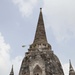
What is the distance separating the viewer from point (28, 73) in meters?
45.0

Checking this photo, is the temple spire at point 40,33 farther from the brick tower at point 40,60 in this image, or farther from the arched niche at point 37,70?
the arched niche at point 37,70

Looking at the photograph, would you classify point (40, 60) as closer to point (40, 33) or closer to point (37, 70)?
point (37, 70)

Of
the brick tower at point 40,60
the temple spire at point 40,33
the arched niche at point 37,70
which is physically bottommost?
the arched niche at point 37,70

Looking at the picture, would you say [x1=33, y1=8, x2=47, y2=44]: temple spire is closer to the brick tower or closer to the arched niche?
the brick tower

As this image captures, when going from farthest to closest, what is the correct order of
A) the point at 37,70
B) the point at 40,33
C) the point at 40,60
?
the point at 40,33 → the point at 40,60 → the point at 37,70

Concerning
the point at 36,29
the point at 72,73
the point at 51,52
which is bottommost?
the point at 72,73

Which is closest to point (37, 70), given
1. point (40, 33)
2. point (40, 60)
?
point (40, 60)

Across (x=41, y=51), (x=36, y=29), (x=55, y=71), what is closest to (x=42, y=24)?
(x=36, y=29)

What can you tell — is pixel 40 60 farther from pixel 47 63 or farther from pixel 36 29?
pixel 36 29

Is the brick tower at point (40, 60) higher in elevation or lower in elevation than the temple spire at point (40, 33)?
lower

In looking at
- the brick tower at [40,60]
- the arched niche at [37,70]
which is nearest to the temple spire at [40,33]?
the brick tower at [40,60]

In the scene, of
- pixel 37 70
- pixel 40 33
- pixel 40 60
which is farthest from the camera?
pixel 40 33

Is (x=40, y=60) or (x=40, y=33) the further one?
(x=40, y=33)

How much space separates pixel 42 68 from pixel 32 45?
13.4ft
